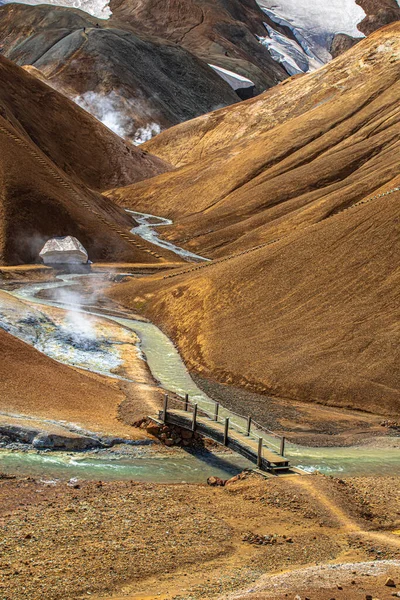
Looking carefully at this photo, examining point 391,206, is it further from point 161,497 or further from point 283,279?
point 161,497

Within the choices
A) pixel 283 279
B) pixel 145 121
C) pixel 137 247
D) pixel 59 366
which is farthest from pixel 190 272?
pixel 145 121

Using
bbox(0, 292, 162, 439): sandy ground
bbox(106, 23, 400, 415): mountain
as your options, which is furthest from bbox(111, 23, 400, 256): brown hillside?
bbox(0, 292, 162, 439): sandy ground

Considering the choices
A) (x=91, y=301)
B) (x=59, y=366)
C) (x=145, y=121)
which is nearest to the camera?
(x=59, y=366)

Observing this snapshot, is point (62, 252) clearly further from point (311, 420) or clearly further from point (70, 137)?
point (70, 137)

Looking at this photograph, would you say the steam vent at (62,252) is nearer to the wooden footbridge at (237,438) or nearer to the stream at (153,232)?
the stream at (153,232)

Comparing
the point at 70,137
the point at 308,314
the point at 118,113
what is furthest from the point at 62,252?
the point at 118,113

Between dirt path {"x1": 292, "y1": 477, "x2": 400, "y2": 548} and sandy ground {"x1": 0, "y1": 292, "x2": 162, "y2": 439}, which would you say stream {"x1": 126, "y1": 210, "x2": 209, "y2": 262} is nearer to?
sandy ground {"x1": 0, "y1": 292, "x2": 162, "y2": 439}

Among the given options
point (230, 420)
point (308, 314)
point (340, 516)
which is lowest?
point (230, 420)
